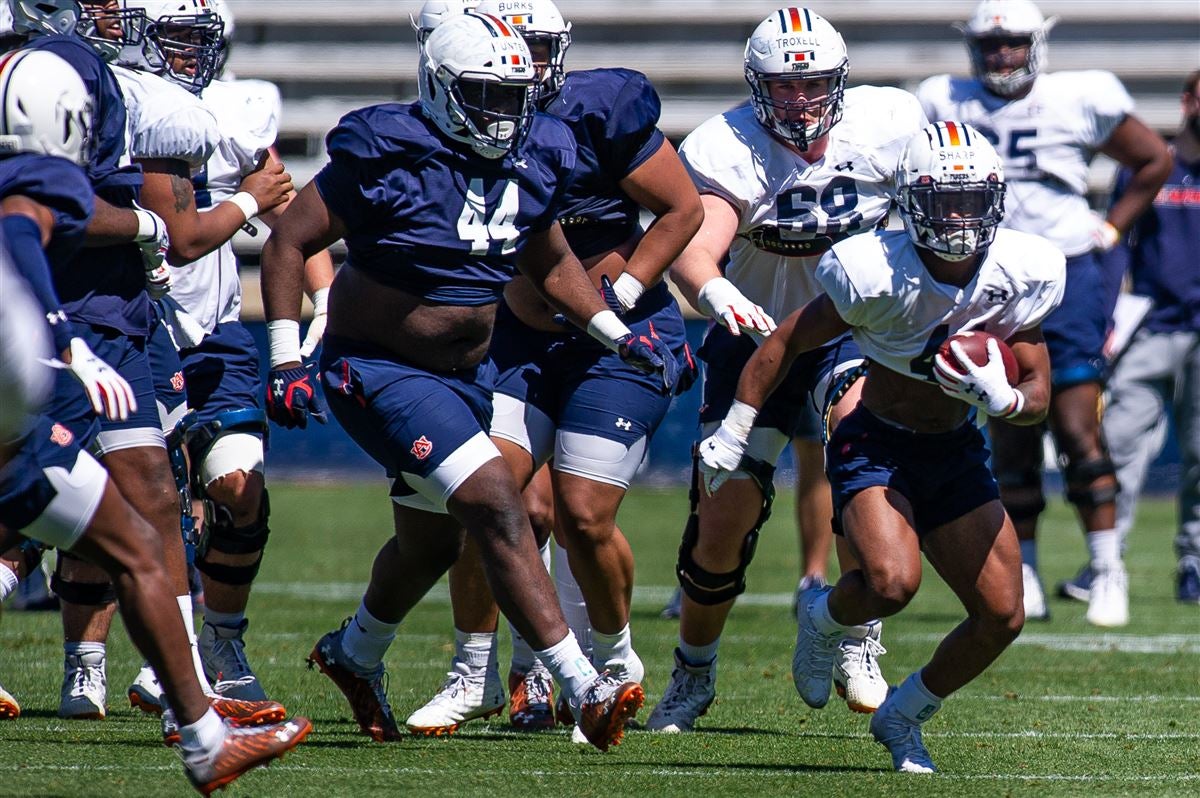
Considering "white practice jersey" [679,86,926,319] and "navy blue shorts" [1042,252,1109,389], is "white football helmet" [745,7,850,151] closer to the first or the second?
"white practice jersey" [679,86,926,319]

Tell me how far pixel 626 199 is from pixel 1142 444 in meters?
5.11

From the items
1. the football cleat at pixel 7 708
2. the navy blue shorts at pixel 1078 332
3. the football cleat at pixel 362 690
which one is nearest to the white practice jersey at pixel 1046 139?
the navy blue shorts at pixel 1078 332

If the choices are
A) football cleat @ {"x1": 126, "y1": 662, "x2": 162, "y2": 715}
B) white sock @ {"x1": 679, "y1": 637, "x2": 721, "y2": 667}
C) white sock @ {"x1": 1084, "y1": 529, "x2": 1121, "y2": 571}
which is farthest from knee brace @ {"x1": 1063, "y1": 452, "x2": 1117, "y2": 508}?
football cleat @ {"x1": 126, "y1": 662, "x2": 162, "y2": 715}

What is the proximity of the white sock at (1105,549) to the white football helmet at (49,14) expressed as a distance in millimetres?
4973

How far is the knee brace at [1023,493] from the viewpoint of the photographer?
8.06 m

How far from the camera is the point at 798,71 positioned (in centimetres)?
544

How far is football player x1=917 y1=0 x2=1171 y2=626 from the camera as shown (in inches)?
311

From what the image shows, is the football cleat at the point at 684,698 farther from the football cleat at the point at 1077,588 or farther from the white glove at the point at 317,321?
the football cleat at the point at 1077,588

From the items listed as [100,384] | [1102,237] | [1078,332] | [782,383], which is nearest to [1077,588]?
[1078,332]

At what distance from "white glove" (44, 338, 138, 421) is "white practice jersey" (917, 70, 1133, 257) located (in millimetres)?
5002

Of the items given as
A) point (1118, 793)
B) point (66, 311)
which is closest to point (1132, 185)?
point (1118, 793)

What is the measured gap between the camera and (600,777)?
166 inches

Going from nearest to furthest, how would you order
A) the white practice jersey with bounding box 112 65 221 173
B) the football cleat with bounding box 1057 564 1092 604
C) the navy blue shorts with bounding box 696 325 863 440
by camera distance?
the white practice jersey with bounding box 112 65 221 173
the navy blue shorts with bounding box 696 325 863 440
the football cleat with bounding box 1057 564 1092 604

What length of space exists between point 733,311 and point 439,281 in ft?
3.34
